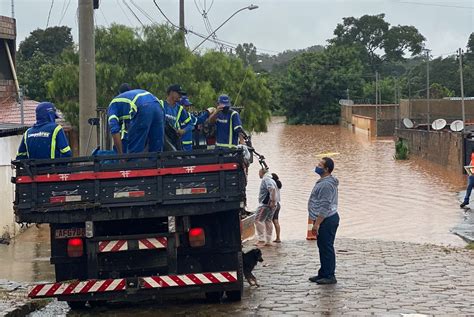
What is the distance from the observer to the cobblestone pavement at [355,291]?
9.52 meters

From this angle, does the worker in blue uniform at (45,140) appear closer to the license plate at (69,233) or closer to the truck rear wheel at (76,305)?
the license plate at (69,233)

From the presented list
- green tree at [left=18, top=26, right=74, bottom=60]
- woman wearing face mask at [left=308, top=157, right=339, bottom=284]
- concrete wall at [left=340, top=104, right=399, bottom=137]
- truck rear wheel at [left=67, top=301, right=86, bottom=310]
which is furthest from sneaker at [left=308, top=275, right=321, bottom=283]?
green tree at [left=18, top=26, right=74, bottom=60]

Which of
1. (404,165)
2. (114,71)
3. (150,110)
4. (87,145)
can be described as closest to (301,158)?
(404,165)

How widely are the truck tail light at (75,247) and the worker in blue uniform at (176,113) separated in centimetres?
200

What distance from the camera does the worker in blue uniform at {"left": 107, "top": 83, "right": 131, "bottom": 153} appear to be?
9.64 meters

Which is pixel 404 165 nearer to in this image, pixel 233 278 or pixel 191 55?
pixel 191 55

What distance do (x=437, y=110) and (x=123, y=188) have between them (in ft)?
180

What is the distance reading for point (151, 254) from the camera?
30.8 feet

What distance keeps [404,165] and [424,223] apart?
22103 mm

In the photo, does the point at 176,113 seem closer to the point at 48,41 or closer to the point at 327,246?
the point at 327,246

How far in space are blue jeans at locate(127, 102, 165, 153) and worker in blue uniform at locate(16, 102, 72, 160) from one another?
73 centimetres

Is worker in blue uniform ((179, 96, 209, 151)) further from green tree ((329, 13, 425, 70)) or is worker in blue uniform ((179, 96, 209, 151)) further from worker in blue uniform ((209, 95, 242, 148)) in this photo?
green tree ((329, 13, 425, 70))

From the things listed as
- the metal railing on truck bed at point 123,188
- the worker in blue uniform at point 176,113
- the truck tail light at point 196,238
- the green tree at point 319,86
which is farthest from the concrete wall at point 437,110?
the metal railing on truck bed at point 123,188

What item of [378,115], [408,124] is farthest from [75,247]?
[378,115]
